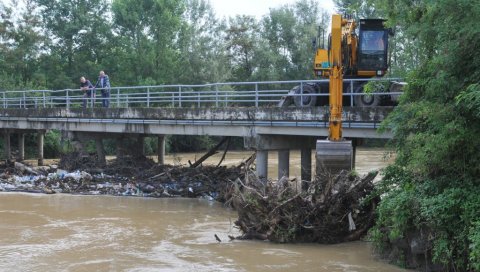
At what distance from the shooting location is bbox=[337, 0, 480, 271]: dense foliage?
870 cm

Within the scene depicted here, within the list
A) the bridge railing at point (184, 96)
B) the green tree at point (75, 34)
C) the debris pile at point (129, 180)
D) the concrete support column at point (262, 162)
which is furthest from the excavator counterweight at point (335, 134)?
the green tree at point (75, 34)

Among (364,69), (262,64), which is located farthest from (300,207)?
(262,64)

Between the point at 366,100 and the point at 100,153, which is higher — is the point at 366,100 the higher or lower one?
the higher one

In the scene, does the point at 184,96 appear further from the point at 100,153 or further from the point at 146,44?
the point at 146,44

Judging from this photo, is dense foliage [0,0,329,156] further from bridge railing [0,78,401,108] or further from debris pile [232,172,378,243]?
debris pile [232,172,378,243]

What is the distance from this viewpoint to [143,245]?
42.0 ft

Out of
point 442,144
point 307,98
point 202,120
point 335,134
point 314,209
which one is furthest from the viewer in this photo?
point 202,120

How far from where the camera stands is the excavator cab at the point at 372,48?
17031mm

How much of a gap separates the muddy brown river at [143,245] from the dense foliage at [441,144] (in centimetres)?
154

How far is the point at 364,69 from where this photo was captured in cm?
1741

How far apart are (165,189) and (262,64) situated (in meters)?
36.1

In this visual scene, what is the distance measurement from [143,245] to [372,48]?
29.8 ft

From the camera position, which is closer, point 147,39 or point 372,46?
point 372,46

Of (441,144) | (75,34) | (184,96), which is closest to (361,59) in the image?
(184,96)
